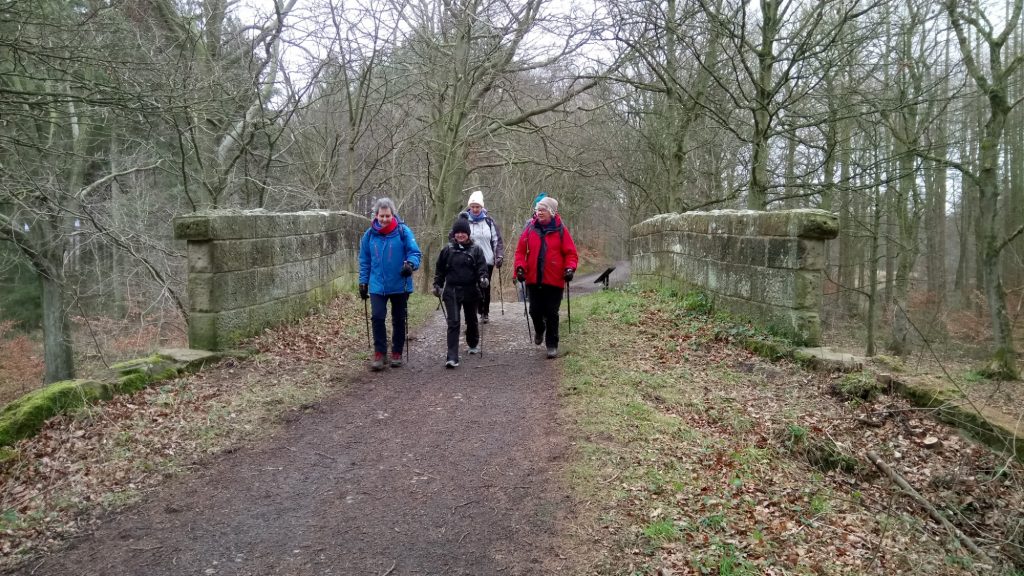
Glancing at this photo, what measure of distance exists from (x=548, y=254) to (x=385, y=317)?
6.92 ft

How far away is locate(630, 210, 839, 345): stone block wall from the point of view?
688cm

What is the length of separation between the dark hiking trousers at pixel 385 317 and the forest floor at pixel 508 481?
2.94 feet

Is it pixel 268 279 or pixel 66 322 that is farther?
pixel 66 322

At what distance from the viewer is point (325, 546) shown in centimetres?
343

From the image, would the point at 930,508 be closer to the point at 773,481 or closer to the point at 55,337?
the point at 773,481

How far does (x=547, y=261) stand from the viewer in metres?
7.74

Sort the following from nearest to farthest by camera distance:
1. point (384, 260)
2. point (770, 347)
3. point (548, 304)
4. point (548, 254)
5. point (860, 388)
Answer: point (860, 388) → point (770, 347) → point (384, 260) → point (548, 254) → point (548, 304)

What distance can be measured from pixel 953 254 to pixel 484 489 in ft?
105

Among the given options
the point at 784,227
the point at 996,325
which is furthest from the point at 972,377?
the point at 784,227

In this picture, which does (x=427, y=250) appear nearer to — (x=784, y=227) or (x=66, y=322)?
(x=66, y=322)

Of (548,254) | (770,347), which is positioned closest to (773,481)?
(770,347)

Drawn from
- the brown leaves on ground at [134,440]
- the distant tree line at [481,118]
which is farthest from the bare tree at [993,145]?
the brown leaves on ground at [134,440]

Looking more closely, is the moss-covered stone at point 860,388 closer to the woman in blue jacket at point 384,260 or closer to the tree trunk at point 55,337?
the woman in blue jacket at point 384,260

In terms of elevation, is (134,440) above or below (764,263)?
below
